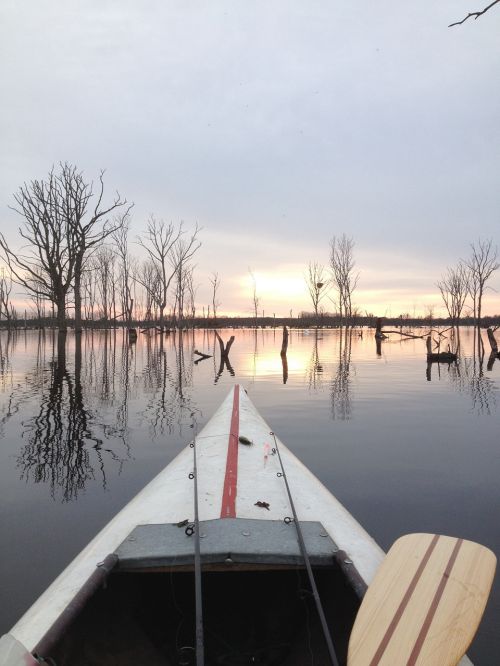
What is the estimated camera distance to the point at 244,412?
19.6 feet

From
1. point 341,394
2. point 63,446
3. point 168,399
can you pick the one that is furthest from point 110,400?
point 341,394

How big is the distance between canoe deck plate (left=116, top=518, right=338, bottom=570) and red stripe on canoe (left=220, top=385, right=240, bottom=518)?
15 centimetres

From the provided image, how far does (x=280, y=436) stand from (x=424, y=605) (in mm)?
4848

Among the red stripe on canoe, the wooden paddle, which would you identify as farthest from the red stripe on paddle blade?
the red stripe on canoe

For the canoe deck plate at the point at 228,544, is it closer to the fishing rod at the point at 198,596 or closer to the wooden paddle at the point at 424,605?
the fishing rod at the point at 198,596

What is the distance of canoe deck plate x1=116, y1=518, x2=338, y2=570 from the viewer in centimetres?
222

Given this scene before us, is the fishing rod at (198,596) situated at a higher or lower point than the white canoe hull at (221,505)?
higher

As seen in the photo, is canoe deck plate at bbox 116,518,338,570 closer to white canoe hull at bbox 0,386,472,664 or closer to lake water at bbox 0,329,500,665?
white canoe hull at bbox 0,386,472,664

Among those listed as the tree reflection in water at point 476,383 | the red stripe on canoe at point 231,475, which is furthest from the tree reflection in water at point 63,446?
the tree reflection in water at point 476,383

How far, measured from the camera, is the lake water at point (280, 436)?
3.68 meters

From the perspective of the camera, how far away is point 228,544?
2291 millimetres

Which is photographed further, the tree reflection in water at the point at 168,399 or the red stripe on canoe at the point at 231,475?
the tree reflection in water at the point at 168,399

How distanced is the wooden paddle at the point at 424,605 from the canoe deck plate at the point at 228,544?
40 cm

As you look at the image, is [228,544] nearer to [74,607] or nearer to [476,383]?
[74,607]
